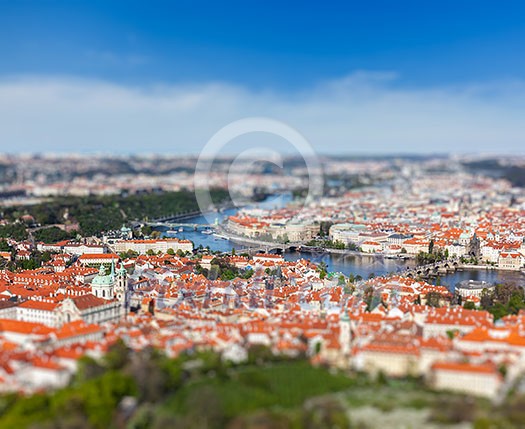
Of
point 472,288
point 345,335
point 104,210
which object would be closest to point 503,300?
point 472,288

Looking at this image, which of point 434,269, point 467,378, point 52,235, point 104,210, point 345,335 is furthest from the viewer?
point 104,210

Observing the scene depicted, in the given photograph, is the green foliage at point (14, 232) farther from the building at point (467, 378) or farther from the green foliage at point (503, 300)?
the building at point (467, 378)

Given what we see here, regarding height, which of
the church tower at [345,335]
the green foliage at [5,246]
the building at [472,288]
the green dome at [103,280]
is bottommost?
the building at [472,288]

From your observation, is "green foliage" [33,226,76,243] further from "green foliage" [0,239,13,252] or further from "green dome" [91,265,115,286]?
"green dome" [91,265,115,286]

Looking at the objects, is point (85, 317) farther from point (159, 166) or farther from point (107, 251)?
point (159, 166)

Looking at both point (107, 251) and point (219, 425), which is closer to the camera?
point (219, 425)

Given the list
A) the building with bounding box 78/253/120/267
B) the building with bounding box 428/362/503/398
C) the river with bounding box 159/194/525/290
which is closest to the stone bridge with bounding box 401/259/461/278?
the river with bounding box 159/194/525/290

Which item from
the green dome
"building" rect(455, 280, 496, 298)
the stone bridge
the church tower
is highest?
the green dome

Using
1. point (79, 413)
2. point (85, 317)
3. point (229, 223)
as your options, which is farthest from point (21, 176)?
point (79, 413)

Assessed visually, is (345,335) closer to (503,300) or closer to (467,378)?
(467,378)

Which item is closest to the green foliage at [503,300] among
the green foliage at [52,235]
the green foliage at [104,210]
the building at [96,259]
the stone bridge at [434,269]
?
the stone bridge at [434,269]

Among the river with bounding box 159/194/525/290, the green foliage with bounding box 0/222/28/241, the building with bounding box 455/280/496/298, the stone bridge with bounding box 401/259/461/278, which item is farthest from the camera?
the green foliage with bounding box 0/222/28/241
